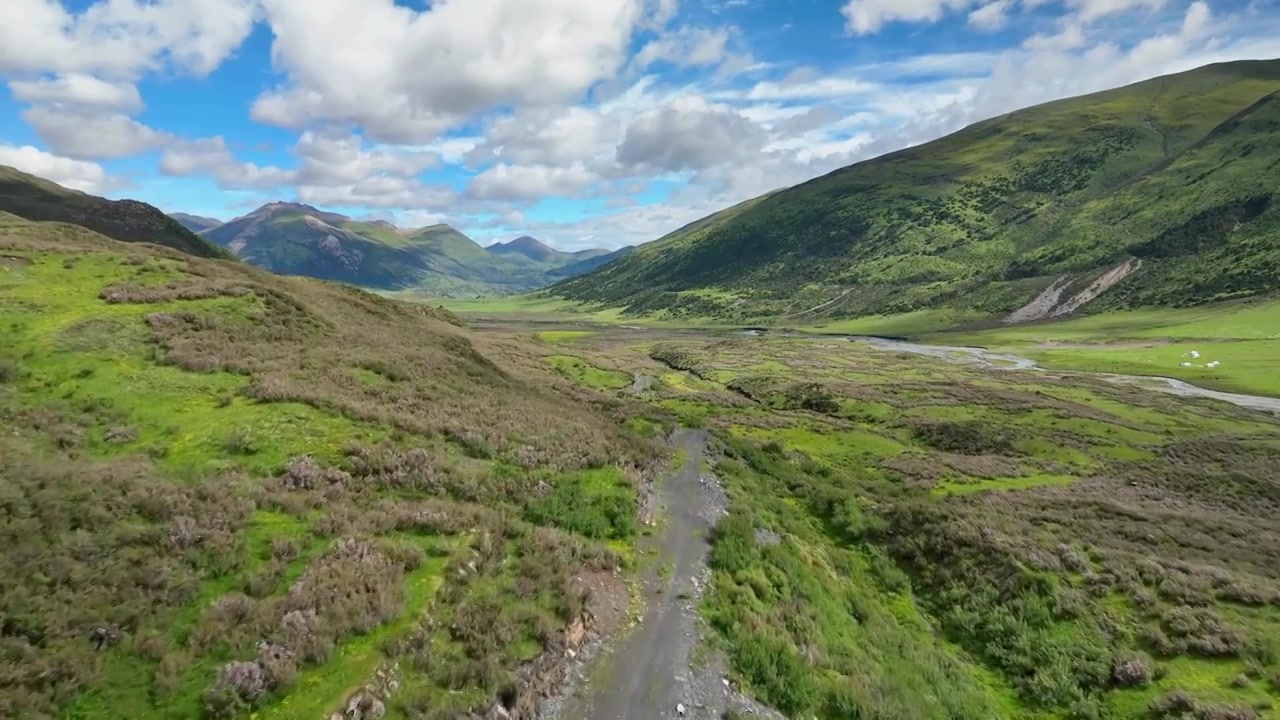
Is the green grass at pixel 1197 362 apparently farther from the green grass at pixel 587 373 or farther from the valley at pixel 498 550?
the green grass at pixel 587 373

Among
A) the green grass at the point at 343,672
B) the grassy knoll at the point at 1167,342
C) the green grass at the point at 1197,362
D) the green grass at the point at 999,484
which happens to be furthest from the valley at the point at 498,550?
the grassy knoll at the point at 1167,342

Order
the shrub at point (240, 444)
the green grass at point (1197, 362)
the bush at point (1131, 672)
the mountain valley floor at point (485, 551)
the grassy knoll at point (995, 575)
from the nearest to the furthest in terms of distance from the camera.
Answer: 1. the mountain valley floor at point (485, 551)
2. the grassy knoll at point (995, 575)
3. the bush at point (1131, 672)
4. the shrub at point (240, 444)
5. the green grass at point (1197, 362)

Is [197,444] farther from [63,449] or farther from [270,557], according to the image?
[270,557]

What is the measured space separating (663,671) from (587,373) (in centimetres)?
6438

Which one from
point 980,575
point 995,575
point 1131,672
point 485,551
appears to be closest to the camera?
point 485,551

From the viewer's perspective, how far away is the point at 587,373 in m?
79.8

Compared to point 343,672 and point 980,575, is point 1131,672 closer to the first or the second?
point 980,575

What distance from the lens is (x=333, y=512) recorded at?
18625 mm

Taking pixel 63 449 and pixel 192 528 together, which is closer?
pixel 192 528

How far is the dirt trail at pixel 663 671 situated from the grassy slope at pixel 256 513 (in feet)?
5.37

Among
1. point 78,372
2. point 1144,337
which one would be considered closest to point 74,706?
point 78,372

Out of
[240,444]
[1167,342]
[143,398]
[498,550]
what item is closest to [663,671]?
[498,550]

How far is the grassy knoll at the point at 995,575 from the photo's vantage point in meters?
18.3

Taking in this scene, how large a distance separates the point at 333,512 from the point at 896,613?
68.9ft
